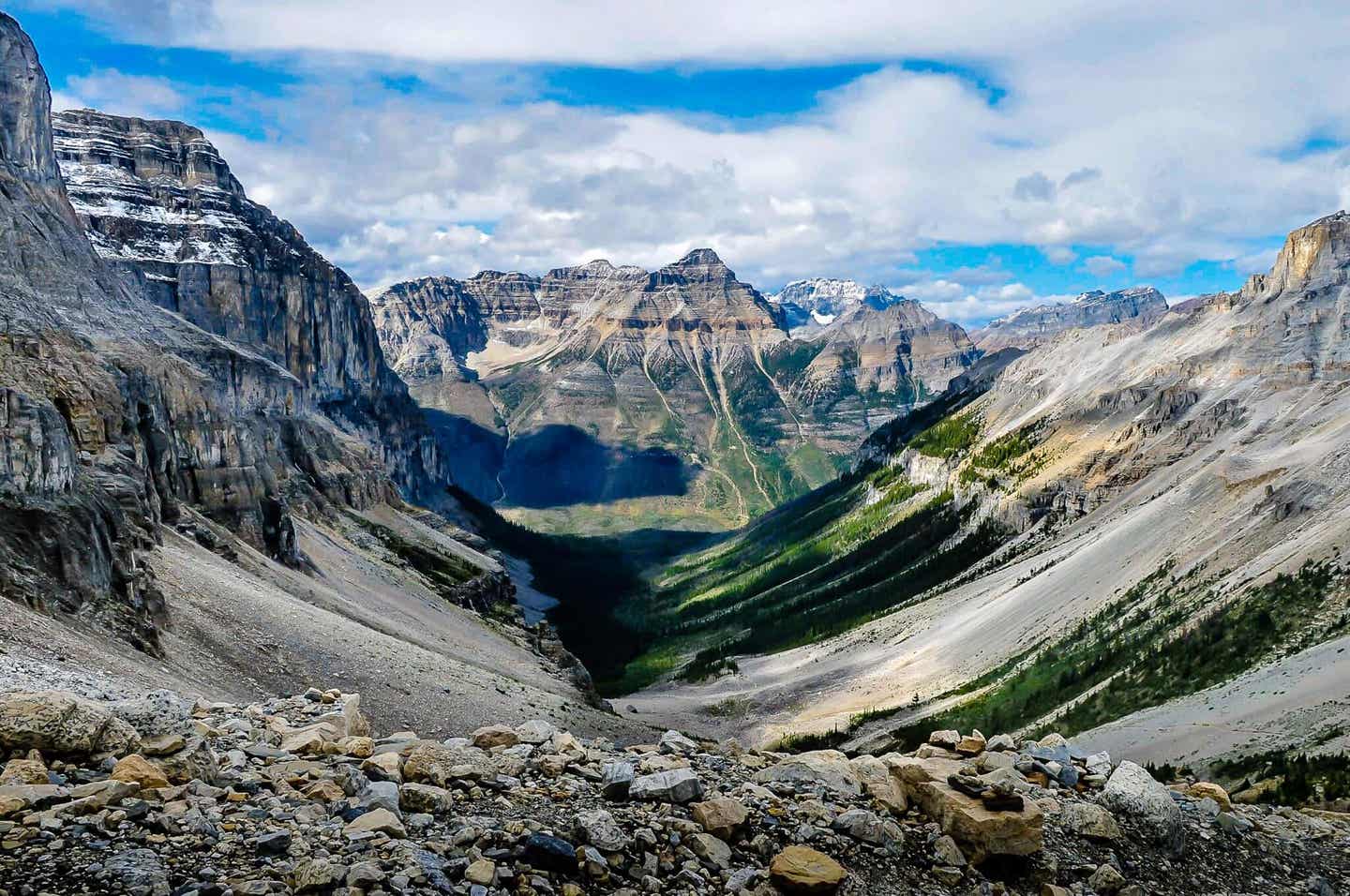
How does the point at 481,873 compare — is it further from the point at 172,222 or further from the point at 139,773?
the point at 172,222

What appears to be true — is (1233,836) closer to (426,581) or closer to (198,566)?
(198,566)

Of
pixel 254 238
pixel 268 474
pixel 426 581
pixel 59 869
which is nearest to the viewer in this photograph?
pixel 59 869

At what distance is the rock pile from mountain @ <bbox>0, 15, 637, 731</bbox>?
11.7 metres

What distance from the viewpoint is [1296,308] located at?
147250mm

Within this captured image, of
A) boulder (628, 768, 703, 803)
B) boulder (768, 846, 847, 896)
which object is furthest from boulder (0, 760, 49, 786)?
boulder (768, 846, 847, 896)

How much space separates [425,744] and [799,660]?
106944mm

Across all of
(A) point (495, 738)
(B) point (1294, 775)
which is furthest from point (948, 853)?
(B) point (1294, 775)

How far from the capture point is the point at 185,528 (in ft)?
199

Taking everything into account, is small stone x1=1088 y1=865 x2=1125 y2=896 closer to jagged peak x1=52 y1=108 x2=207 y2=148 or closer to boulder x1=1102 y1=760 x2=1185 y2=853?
boulder x1=1102 y1=760 x2=1185 y2=853

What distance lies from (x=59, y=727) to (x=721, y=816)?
1063 cm

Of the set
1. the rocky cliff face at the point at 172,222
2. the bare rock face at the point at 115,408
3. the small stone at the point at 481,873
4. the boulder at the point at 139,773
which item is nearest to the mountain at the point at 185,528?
the bare rock face at the point at 115,408

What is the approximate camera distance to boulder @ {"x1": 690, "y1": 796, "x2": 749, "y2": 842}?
1515 centimetres

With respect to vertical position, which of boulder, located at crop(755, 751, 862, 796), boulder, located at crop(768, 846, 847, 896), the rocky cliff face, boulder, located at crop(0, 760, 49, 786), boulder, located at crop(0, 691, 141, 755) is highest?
the rocky cliff face

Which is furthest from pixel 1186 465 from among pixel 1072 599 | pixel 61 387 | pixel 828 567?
pixel 61 387
